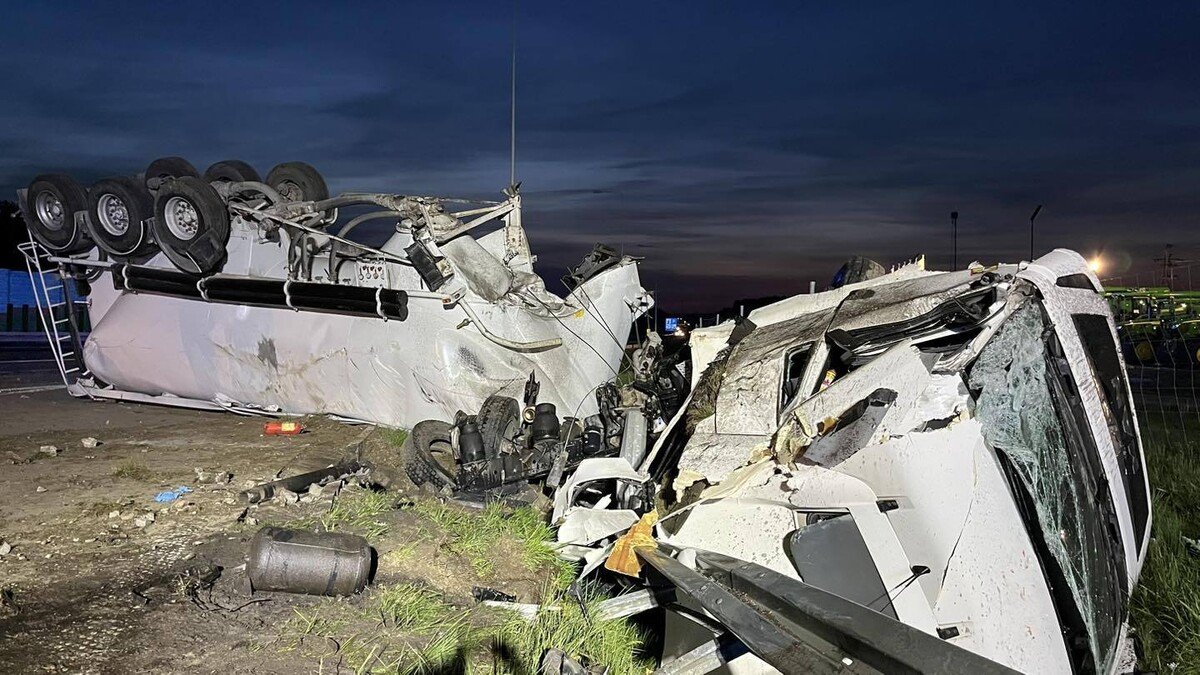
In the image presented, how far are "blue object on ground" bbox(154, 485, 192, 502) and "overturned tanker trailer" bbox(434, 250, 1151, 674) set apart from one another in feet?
9.47

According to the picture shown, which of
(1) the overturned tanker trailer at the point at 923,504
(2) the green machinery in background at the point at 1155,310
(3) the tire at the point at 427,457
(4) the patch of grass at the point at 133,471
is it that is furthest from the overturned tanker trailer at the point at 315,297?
(2) the green machinery in background at the point at 1155,310

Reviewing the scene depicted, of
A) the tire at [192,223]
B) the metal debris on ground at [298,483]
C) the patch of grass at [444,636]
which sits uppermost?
the tire at [192,223]

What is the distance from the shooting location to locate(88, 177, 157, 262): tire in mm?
7727

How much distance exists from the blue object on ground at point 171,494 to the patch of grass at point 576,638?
107 inches

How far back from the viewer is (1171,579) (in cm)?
388

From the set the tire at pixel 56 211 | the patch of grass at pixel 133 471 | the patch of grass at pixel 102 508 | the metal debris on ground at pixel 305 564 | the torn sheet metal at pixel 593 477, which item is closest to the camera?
the metal debris on ground at pixel 305 564

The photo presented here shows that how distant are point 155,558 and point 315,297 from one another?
3.50 m

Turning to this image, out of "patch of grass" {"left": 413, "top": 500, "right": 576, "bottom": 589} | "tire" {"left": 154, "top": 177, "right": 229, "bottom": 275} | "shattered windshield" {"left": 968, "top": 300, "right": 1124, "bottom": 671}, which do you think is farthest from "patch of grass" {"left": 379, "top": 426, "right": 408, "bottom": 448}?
"shattered windshield" {"left": 968, "top": 300, "right": 1124, "bottom": 671}

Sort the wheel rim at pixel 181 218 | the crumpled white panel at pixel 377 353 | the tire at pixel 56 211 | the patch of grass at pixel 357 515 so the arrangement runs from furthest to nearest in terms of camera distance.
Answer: the tire at pixel 56 211
the wheel rim at pixel 181 218
the crumpled white panel at pixel 377 353
the patch of grass at pixel 357 515

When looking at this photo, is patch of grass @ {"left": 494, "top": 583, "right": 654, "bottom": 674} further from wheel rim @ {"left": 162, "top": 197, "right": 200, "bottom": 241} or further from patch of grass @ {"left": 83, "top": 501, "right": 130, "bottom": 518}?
wheel rim @ {"left": 162, "top": 197, "right": 200, "bottom": 241}

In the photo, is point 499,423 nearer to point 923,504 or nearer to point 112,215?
point 923,504

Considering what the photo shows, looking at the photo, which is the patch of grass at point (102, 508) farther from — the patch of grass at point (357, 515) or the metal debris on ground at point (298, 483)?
the patch of grass at point (357, 515)

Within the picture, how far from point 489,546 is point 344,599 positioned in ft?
3.39

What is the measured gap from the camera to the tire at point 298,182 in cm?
816
